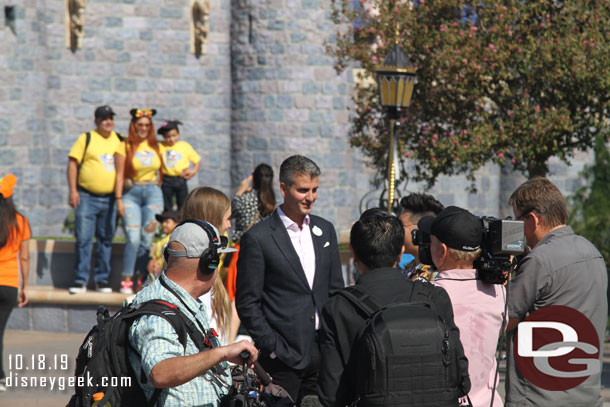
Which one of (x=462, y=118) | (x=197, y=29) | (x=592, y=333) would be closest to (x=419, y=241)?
(x=592, y=333)

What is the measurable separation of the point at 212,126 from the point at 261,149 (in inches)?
50.3

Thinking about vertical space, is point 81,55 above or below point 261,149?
above

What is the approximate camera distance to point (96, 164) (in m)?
10.6

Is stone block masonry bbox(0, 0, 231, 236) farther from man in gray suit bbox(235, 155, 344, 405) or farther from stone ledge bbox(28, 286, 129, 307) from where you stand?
man in gray suit bbox(235, 155, 344, 405)

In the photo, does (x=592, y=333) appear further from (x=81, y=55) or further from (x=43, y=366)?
(x=81, y=55)

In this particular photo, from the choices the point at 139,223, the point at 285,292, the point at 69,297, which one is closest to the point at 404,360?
the point at 285,292

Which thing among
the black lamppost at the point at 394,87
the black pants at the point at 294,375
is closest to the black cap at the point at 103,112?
the black lamppost at the point at 394,87

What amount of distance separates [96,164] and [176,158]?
1.15m

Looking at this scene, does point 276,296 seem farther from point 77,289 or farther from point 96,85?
point 96,85

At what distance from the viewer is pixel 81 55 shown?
16.8 metres

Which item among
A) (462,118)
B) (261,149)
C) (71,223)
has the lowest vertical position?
(71,223)

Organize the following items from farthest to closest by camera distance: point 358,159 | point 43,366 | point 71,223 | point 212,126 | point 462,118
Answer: point 358,159
point 212,126
point 71,223
point 462,118
point 43,366

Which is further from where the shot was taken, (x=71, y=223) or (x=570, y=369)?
(x=71, y=223)

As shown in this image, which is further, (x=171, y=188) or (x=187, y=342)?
(x=171, y=188)
